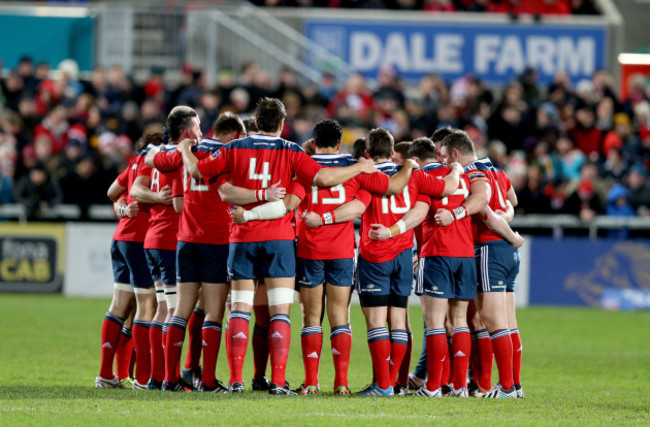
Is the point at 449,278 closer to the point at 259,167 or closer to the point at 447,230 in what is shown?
the point at 447,230

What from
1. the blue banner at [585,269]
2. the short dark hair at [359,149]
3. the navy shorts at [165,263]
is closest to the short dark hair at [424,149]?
the short dark hair at [359,149]

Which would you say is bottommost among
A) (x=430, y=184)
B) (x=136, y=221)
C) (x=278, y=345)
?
(x=278, y=345)

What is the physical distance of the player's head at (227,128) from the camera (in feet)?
30.6

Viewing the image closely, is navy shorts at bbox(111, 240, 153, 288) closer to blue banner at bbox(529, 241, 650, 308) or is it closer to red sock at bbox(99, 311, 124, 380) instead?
red sock at bbox(99, 311, 124, 380)

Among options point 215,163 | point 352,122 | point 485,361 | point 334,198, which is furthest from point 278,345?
point 352,122

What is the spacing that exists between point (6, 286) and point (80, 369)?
33.5 feet

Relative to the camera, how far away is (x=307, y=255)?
30.0ft

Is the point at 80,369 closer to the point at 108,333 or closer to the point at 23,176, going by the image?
the point at 108,333

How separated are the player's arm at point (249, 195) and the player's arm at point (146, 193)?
832mm

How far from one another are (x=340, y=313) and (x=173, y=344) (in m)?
1.44

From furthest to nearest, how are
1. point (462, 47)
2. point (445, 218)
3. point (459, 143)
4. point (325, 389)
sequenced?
point (462, 47)
point (325, 389)
point (459, 143)
point (445, 218)

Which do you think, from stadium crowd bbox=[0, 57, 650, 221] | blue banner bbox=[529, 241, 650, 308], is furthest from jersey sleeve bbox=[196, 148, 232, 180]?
blue banner bbox=[529, 241, 650, 308]

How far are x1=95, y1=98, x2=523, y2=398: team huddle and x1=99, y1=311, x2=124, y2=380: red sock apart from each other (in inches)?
0.5

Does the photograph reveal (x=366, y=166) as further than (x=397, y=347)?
No
